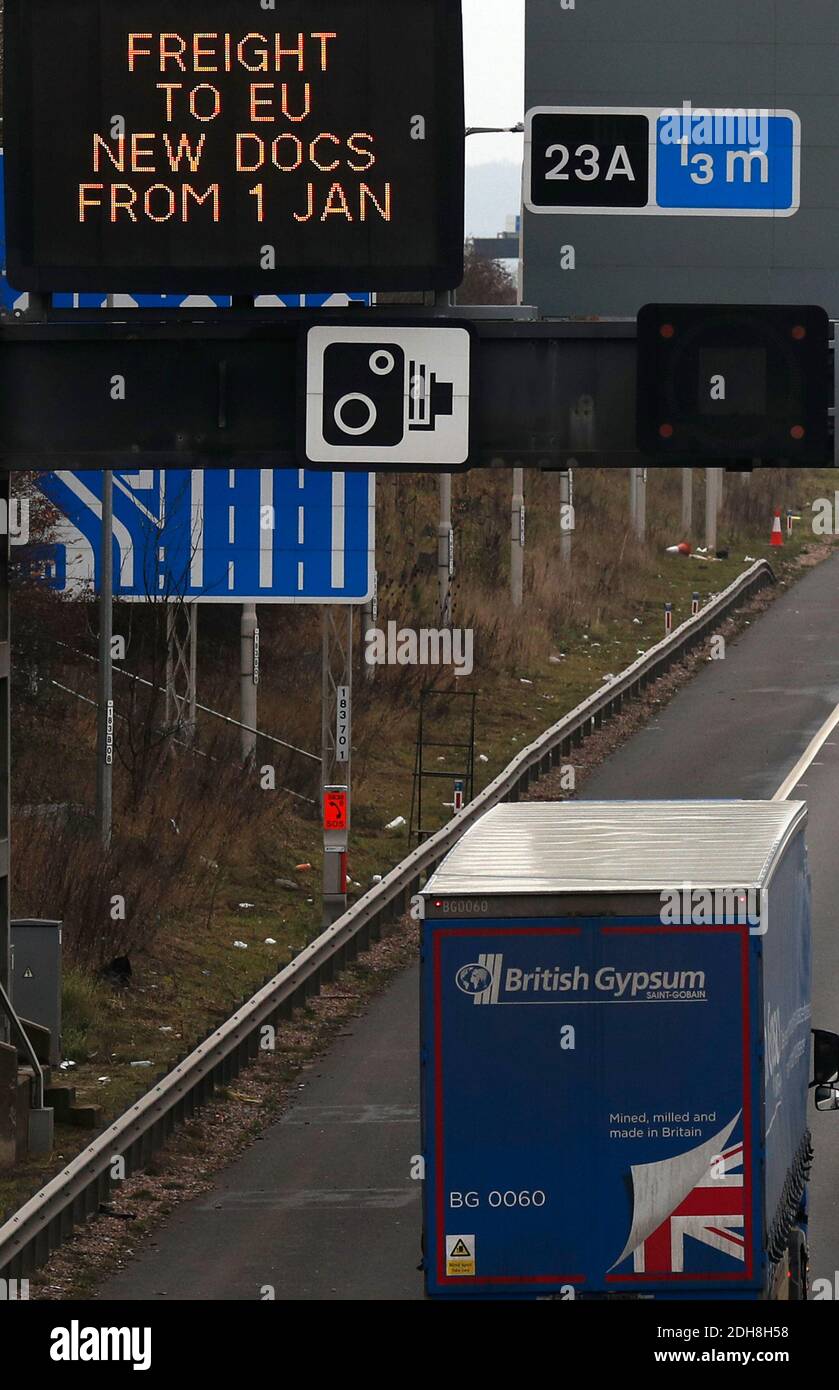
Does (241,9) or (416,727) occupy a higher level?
(241,9)

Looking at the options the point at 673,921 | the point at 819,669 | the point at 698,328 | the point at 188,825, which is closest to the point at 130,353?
the point at 698,328

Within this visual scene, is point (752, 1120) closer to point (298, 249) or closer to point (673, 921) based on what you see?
point (673, 921)

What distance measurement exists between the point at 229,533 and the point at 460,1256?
51.5 feet

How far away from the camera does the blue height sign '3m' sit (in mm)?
22375

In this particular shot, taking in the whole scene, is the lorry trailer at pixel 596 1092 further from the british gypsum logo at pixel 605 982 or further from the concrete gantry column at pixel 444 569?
the concrete gantry column at pixel 444 569

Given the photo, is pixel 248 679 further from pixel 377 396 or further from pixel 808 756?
pixel 377 396

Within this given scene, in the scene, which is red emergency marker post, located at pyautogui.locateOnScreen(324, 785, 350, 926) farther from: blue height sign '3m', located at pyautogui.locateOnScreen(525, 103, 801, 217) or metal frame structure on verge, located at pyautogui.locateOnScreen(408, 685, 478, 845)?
blue height sign '3m', located at pyautogui.locateOnScreen(525, 103, 801, 217)

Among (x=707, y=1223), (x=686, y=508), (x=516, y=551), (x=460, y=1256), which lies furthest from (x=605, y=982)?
(x=686, y=508)

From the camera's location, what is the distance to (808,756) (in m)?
35.3

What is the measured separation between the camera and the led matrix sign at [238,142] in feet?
43.6

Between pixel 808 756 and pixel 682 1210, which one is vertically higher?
pixel 808 756
